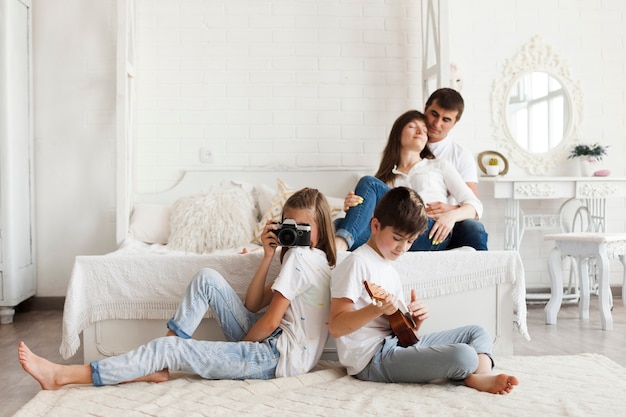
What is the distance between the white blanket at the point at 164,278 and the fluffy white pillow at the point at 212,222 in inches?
37.9

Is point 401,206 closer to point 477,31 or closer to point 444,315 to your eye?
point 444,315

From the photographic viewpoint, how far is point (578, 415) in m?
1.83

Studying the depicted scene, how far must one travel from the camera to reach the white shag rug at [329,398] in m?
1.87

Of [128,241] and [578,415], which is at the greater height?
[128,241]

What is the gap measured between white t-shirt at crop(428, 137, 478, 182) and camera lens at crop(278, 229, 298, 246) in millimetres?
1229

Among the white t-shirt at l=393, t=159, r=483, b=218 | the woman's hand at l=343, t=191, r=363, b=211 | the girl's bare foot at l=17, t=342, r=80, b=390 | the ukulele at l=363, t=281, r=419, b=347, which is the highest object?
the white t-shirt at l=393, t=159, r=483, b=218

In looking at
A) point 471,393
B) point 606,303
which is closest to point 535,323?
point 606,303

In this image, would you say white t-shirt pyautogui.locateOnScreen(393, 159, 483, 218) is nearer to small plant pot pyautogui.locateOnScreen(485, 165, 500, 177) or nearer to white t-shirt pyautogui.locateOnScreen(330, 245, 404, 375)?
white t-shirt pyautogui.locateOnScreen(330, 245, 404, 375)

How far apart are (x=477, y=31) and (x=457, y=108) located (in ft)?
4.39

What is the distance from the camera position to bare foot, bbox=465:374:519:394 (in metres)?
2.00

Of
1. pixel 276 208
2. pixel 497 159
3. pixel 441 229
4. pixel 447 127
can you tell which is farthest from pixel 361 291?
pixel 497 159

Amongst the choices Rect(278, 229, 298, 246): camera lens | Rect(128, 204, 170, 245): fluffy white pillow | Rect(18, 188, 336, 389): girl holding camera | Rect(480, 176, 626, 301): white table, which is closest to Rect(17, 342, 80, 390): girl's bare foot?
Rect(18, 188, 336, 389): girl holding camera

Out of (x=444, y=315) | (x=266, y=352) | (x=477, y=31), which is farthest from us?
(x=477, y=31)

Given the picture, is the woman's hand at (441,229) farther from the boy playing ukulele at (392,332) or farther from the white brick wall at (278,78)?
the white brick wall at (278,78)
